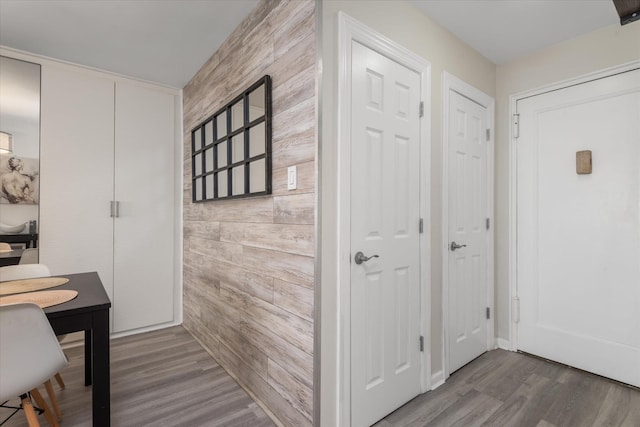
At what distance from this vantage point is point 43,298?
1.55 metres

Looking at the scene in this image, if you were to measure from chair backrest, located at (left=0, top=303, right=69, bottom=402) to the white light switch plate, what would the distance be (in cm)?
116

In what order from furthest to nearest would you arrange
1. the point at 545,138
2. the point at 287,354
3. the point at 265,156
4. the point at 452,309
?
the point at 545,138, the point at 452,309, the point at 265,156, the point at 287,354

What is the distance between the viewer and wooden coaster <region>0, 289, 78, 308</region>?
1.47m

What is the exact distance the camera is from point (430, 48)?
2123mm

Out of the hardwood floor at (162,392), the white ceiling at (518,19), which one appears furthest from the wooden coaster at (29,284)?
the white ceiling at (518,19)

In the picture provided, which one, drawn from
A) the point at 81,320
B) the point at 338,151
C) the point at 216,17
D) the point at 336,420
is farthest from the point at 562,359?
the point at 216,17

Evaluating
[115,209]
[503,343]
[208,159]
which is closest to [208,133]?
[208,159]

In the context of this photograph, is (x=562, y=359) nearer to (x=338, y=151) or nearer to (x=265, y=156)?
(x=338, y=151)

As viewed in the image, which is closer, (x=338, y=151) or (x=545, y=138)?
(x=338, y=151)

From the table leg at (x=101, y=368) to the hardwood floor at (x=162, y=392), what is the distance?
0.99ft

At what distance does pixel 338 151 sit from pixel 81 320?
144 cm

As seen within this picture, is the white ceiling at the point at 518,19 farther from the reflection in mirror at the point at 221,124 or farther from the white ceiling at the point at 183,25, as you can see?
the reflection in mirror at the point at 221,124

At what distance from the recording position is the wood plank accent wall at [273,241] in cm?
159

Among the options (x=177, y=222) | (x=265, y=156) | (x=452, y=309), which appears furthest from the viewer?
(x=177, y=222)
